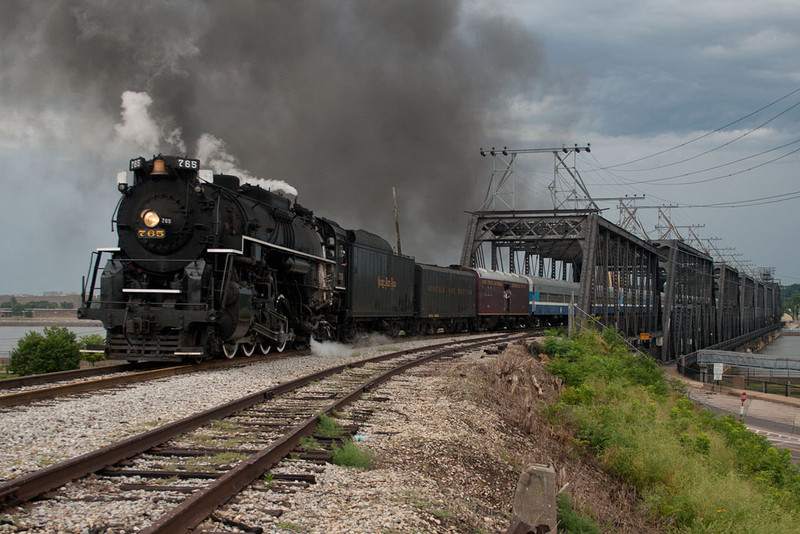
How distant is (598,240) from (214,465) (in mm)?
29502

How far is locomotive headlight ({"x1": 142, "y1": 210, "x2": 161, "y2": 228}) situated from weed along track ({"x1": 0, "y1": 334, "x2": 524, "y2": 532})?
19.3ft

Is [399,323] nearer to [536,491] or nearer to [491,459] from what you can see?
[491,459]

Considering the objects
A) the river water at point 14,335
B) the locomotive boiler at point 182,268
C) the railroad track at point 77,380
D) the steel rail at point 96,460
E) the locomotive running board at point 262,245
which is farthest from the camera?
the river water at point 14,335

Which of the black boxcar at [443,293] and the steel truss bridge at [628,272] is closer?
the black boxcar at [443,293]

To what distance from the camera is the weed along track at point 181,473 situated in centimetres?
393

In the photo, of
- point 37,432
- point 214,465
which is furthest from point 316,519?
point 37,432

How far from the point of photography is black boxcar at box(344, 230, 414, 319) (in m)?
19.2

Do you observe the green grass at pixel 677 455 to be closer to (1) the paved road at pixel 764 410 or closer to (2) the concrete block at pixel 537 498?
(2) the concrete block at pixel 537 498

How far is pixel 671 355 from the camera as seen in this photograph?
5034 cm

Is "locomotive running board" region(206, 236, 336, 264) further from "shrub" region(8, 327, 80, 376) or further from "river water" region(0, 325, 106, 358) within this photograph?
"river water" region(0, 325, 106, 358)

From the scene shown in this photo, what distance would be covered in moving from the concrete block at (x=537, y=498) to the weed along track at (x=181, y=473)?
1.62m

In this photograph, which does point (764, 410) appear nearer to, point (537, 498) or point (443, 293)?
point (443, 293)

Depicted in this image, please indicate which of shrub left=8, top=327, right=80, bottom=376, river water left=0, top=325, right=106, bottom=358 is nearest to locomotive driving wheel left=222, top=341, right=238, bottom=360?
shrub left=8, top=327, right=80, bottom=376

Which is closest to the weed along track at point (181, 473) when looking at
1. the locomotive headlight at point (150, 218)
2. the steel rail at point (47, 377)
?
the steel rail at point (47, 377)
